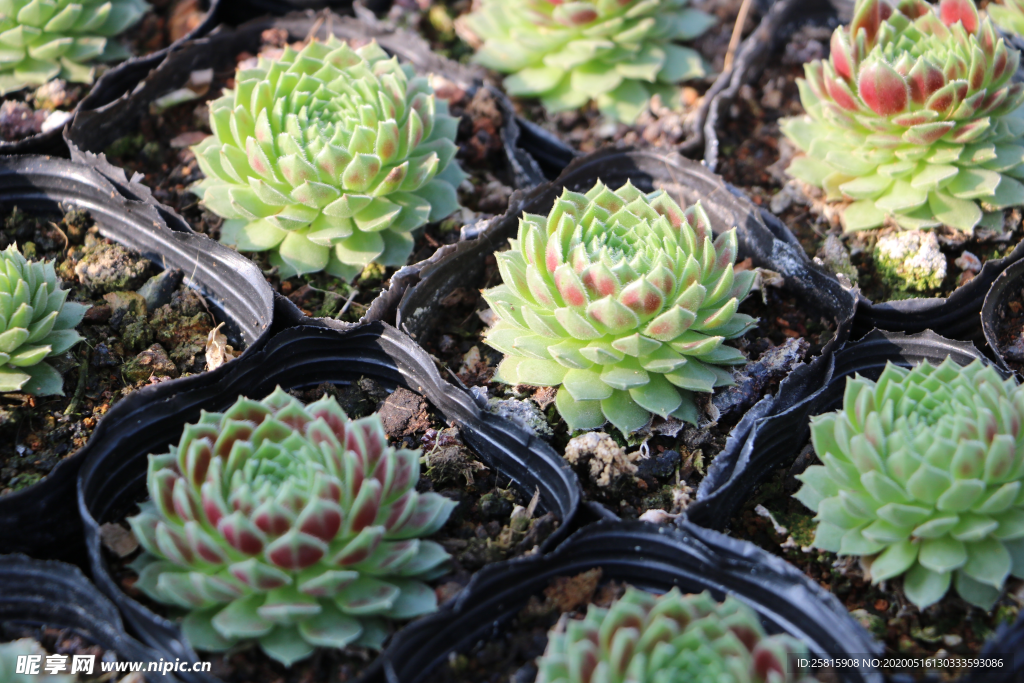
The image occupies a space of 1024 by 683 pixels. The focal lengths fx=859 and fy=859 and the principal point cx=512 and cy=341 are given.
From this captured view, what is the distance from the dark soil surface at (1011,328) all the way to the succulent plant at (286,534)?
1.36 metres

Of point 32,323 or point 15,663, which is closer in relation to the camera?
point 15,663

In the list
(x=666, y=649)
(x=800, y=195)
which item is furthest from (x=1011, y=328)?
(x=666, y=649)

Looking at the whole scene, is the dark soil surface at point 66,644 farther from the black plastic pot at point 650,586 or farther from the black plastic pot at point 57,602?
the black plastic pot at point 650,586

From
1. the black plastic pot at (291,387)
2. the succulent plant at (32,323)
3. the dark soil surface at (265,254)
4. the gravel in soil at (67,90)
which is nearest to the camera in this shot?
the black plastic pot at (291,387)

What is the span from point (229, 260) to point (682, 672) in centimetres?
137

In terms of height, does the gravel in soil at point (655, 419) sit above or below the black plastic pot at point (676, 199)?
below

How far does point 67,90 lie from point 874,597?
251 centimetres

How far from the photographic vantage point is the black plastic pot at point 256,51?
7.79ft

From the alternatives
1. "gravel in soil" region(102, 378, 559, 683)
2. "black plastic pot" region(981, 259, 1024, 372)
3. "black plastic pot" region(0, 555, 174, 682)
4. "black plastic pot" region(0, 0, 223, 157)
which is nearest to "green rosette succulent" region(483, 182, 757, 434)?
"gravel in soil" region(102, 378, 559, 683)

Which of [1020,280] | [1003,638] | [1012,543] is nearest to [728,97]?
[1020,280]

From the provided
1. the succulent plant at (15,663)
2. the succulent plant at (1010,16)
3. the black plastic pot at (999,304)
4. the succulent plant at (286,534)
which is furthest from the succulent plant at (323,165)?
the succulent plant at (1010,16)

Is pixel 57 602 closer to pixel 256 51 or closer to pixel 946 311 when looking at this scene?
pixel 256 51

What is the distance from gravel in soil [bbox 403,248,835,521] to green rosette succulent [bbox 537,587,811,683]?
353 mm

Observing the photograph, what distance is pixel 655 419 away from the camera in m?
1.92
